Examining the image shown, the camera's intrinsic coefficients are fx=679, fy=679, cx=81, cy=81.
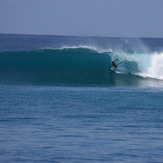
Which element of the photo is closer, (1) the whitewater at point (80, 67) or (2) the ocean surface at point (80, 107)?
(2) the ocean surface at point (80, 107)

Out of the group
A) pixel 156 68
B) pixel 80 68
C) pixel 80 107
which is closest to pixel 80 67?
pixel 80 68

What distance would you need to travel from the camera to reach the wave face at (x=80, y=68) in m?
27.4

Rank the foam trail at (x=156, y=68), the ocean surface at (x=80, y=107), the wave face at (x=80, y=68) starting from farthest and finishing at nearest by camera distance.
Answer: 1. the foam trail at (x=156, y=68)
2. the wave face at (x=80, y=68)
3. the ocean surface at (x=80, y=107)

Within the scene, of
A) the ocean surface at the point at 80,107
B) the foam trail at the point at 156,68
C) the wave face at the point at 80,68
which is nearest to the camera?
the ocean surface at the point at 80,107

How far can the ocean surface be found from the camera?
13508 mm

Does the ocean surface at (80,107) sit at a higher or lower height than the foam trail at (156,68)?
lower

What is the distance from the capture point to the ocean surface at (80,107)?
13.5 m

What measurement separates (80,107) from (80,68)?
11.7 m

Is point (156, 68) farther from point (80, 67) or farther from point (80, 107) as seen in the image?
point (80, 107)

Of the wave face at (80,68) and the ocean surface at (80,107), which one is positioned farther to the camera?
the wave face at (80,68)

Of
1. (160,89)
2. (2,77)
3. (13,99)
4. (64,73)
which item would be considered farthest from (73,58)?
(13,99)

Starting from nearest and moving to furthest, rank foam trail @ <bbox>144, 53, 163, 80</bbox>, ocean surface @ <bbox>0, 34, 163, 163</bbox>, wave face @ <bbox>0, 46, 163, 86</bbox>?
ocean surface @ <bbox>0, 34, 163, 163</bbox> < wave face @ <bbox>0, 46, 163, 86</bbox> < foam trail @ <bbox>144, 53, 163, 80</bbox>

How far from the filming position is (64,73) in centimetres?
2933

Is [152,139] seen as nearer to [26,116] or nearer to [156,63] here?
[26,116]
